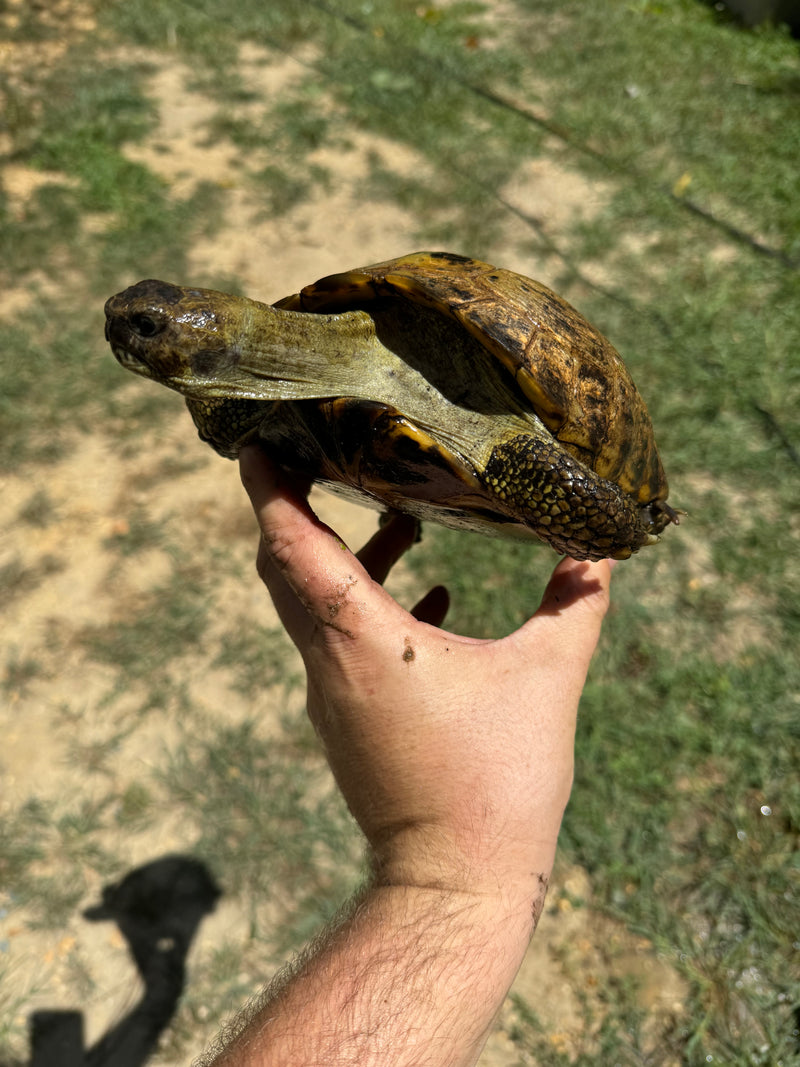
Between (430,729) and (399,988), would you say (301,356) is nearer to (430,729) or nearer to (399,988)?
(430,729)

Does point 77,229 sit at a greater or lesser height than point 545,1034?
greater

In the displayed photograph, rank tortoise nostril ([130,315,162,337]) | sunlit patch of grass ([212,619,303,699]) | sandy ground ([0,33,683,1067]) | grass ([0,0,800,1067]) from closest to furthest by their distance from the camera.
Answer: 1. tortoise nostril ([130,315,162,337])
2. sandy ground ([0,33,683,1067])
3. grass ([0,0,800,1067])
4. sunlit patch of grass ([212,619,303,699])

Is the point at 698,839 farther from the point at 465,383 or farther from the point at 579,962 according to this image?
the point at 465,383

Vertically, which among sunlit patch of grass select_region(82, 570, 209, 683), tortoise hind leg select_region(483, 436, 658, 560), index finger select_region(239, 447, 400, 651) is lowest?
sunlit patch of grass select_region(82, 570, 209, 683)

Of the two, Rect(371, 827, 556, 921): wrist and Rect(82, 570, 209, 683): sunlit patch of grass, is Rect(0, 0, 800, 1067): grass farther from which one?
Rect(371, 827, 556, 921): wrist

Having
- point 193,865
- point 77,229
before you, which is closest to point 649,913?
point 193,865

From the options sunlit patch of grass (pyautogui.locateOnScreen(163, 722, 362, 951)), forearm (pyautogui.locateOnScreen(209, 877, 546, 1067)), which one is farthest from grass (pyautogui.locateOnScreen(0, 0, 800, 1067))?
forearm (pyautogui.locateOnScreen(209, 877, 546, 1067))

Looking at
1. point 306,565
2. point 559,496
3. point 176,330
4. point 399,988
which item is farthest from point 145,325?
point 399,988
